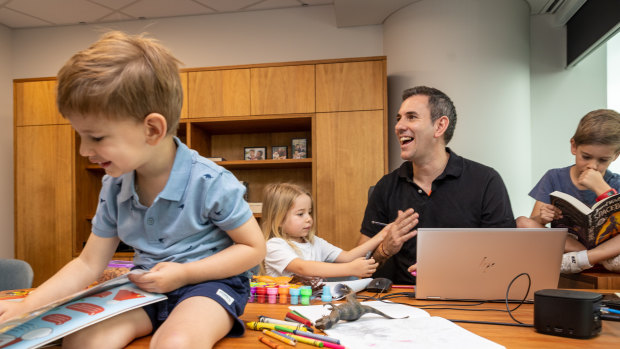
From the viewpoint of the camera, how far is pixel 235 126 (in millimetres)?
3814

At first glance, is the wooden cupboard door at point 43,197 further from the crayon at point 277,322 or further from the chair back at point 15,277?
the crayon at point 277,322

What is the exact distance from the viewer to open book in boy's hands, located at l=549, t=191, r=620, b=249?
5.67ft

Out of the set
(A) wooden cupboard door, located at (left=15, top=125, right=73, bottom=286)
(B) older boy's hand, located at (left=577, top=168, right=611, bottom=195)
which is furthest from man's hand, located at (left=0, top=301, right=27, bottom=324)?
(A) wooden cupboard door, located at (left=15, top=125, right=73, bottom=286)

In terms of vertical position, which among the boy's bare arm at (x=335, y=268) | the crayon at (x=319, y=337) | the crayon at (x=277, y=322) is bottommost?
the boy's bare arm at (x=335, y=268)

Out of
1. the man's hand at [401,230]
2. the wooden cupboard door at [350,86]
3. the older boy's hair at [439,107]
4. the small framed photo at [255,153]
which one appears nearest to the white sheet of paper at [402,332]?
the man's hand at [401,230]

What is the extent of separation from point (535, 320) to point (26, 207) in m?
4.29

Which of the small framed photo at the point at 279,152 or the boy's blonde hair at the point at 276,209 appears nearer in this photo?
the boy's blonde hair at the point at 276,209

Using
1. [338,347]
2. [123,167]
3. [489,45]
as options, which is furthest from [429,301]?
[489,45]

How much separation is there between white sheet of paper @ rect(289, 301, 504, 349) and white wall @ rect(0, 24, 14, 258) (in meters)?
4.43

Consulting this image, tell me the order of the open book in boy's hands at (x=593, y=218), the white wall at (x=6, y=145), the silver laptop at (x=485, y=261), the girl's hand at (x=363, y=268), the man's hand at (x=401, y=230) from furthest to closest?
1. the white wall at (x=6, y=145)
2. the open book in boy's hands at (x=593, y=218)
3. the man's hand at (x=401, y=230)
4. the girl's hand at (x=363, y=268)
5. the silver laptop at (x=485, y=261)

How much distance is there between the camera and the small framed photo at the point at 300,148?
3776mm

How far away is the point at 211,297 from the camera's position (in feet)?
2.72

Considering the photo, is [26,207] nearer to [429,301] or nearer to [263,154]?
[263,154]

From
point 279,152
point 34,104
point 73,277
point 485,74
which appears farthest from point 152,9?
point 73,277
